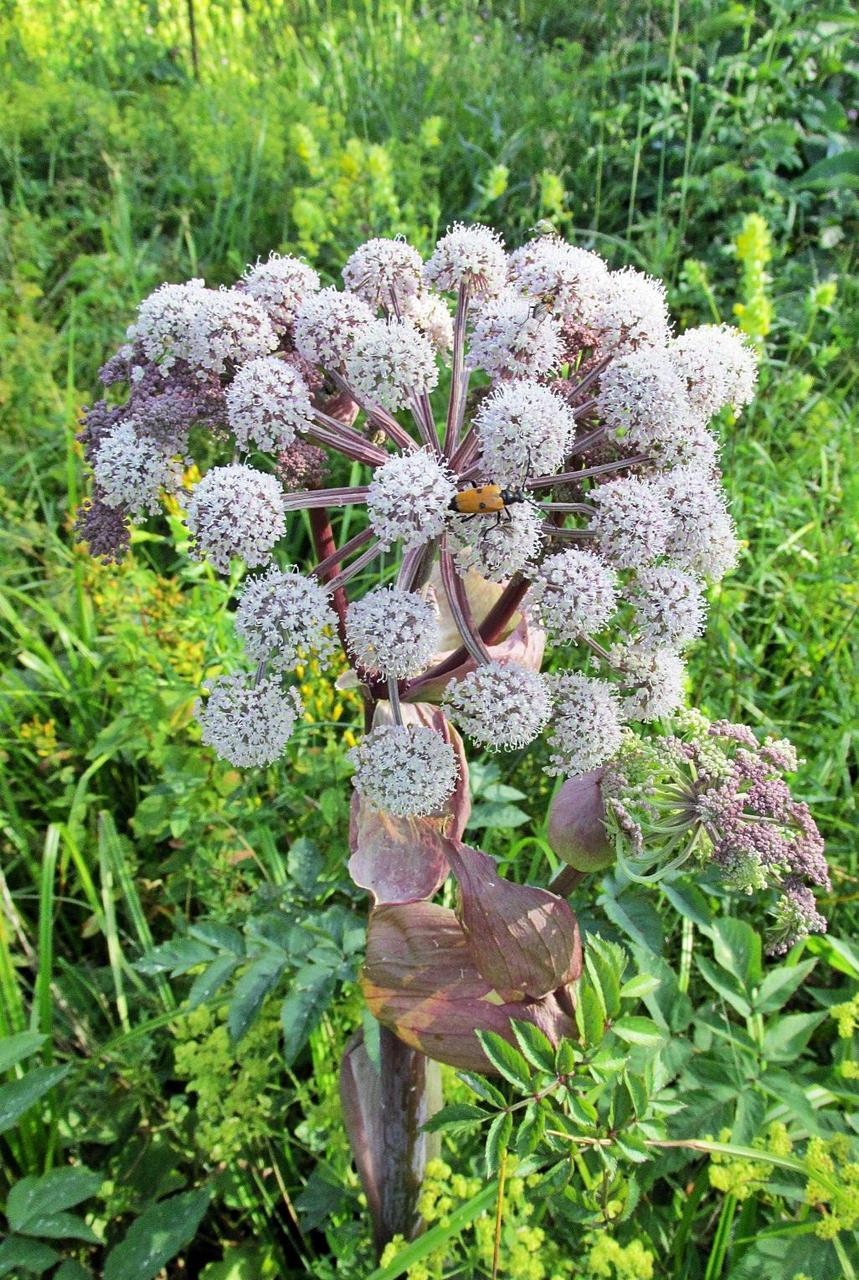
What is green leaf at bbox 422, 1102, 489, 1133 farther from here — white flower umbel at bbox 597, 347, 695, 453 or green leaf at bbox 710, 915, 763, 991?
→ white flower umbel at bbox 597, 347, 695, 453

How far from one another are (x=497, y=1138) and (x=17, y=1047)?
91 centimetres

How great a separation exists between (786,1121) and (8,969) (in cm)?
154

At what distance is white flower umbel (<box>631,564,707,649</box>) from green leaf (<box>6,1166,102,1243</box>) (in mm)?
1355

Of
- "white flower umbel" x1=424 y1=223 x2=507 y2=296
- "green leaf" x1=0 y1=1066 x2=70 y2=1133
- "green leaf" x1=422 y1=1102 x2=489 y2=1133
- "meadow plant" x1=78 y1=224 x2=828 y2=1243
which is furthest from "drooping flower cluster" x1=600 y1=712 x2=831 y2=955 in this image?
"green leaf" x1=0 y1=1066 x2=70 y2=1133

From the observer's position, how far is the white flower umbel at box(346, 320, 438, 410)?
1.38 m

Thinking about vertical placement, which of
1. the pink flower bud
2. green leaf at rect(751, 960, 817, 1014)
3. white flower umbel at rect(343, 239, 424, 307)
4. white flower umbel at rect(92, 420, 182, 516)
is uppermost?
white flower umbel at rect(343, 239, 424, 307)

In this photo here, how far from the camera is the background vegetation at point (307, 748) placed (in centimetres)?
173

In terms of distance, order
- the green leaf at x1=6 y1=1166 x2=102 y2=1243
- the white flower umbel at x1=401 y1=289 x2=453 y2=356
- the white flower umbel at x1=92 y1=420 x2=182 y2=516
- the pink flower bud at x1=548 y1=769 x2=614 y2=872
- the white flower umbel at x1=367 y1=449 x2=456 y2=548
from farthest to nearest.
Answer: the green leaf at x1=6 y1=1166 x2=102 y2=1243 → the white flower umbel at x1=401 y1=289 x2=453 y2=356 → the pink flower bud at x1=548 y1=769 x2=614 y2=872 → the white flower umbel at x1=92 y1=420 x2=182 y2=516 → the white flower umbel at x1=367 y1=449 x2=456 y2=548

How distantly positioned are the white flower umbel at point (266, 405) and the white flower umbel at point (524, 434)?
0.25 m

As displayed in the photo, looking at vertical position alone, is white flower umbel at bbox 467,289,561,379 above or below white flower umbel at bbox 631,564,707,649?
above

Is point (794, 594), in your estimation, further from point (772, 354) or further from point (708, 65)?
point (708, 65)

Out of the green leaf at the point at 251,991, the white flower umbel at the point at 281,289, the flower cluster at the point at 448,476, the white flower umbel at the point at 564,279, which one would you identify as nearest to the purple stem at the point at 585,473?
the flower cluster at the point at 448,476

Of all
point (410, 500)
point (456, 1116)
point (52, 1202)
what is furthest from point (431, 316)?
point (52, 1202)

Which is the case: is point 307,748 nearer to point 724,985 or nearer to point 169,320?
point 724,985
